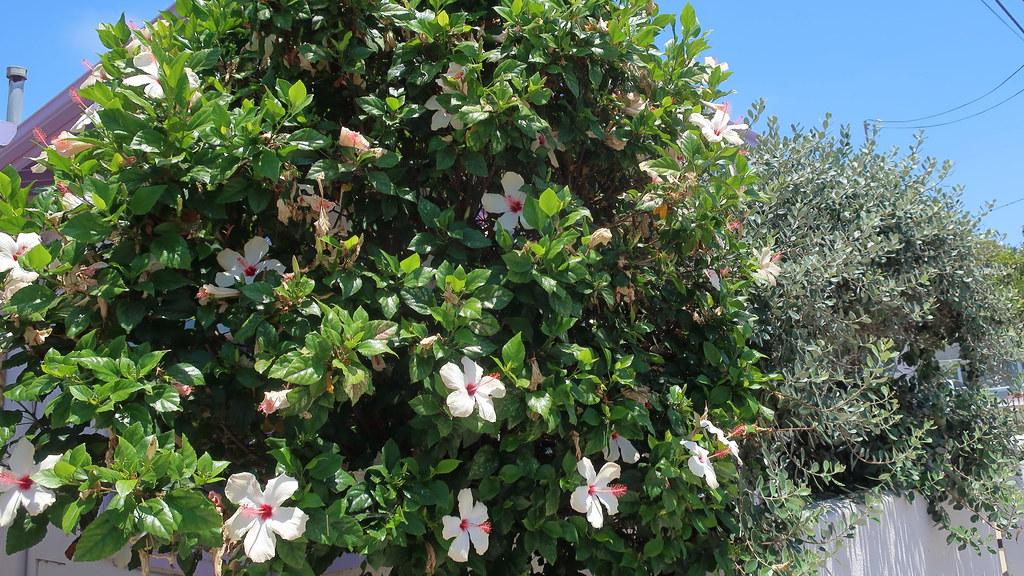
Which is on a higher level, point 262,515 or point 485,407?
point 485,407

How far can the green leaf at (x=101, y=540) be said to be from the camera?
1.53m

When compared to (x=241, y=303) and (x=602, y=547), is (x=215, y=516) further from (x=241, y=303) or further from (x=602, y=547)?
(x=602, y=547)

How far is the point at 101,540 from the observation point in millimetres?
1538

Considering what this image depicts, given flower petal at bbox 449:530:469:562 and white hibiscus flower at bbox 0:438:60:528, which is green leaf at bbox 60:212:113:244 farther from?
flower petal at bbox 449:530:469:562

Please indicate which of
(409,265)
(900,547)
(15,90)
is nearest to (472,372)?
(409,265)

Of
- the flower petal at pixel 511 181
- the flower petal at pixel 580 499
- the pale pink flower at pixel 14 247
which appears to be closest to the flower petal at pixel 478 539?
the flower petal at pixel 580 499

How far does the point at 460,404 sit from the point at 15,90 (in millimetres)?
7880

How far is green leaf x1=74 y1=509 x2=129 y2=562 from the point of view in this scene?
1532mm

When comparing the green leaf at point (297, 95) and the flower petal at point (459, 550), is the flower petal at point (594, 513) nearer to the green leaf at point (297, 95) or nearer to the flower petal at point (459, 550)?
the flower petal at point (459, 550)

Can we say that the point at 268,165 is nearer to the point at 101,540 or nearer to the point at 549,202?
the point at 549,202

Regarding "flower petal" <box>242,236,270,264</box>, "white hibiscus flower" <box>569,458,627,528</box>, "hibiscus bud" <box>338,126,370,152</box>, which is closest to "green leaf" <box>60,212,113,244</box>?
"flower petal" <box>242,236,270,264</box>

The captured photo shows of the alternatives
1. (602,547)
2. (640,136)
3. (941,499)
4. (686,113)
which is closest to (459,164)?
(640,136)

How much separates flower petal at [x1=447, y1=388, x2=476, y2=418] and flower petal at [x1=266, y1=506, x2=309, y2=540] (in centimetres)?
38

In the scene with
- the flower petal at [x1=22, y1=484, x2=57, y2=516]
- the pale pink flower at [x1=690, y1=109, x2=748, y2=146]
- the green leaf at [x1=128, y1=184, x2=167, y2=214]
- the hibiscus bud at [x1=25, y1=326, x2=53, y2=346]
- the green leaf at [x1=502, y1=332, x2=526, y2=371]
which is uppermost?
the pale pink flower at [x1=690, y1=109, x2=748, y2=146]
